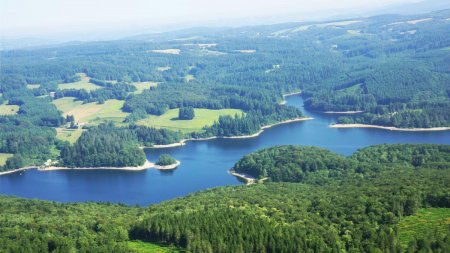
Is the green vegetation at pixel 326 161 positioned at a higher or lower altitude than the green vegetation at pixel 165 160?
higher

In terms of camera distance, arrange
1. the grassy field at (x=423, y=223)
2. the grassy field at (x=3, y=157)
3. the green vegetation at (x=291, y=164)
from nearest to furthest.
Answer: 1. the grassy field at (x=423, y=223)
2. the green vegetation at (x=291, y=164)
3. the grassy field at (x=3, y=157)

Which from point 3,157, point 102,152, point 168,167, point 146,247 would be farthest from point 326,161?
point 3,157

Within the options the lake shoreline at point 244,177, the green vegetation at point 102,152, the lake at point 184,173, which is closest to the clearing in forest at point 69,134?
the green vegetation at point 102,152

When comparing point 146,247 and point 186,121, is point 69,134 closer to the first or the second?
point 186,121

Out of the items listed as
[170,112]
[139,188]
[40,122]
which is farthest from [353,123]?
[40,122]

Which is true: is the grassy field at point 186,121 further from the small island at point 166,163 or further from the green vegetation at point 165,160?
the small island at point 166,163

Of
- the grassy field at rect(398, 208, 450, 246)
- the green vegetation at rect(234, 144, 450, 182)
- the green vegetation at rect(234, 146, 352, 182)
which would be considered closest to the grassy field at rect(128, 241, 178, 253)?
the grassy field at rect(398, 208, 450, 246)
